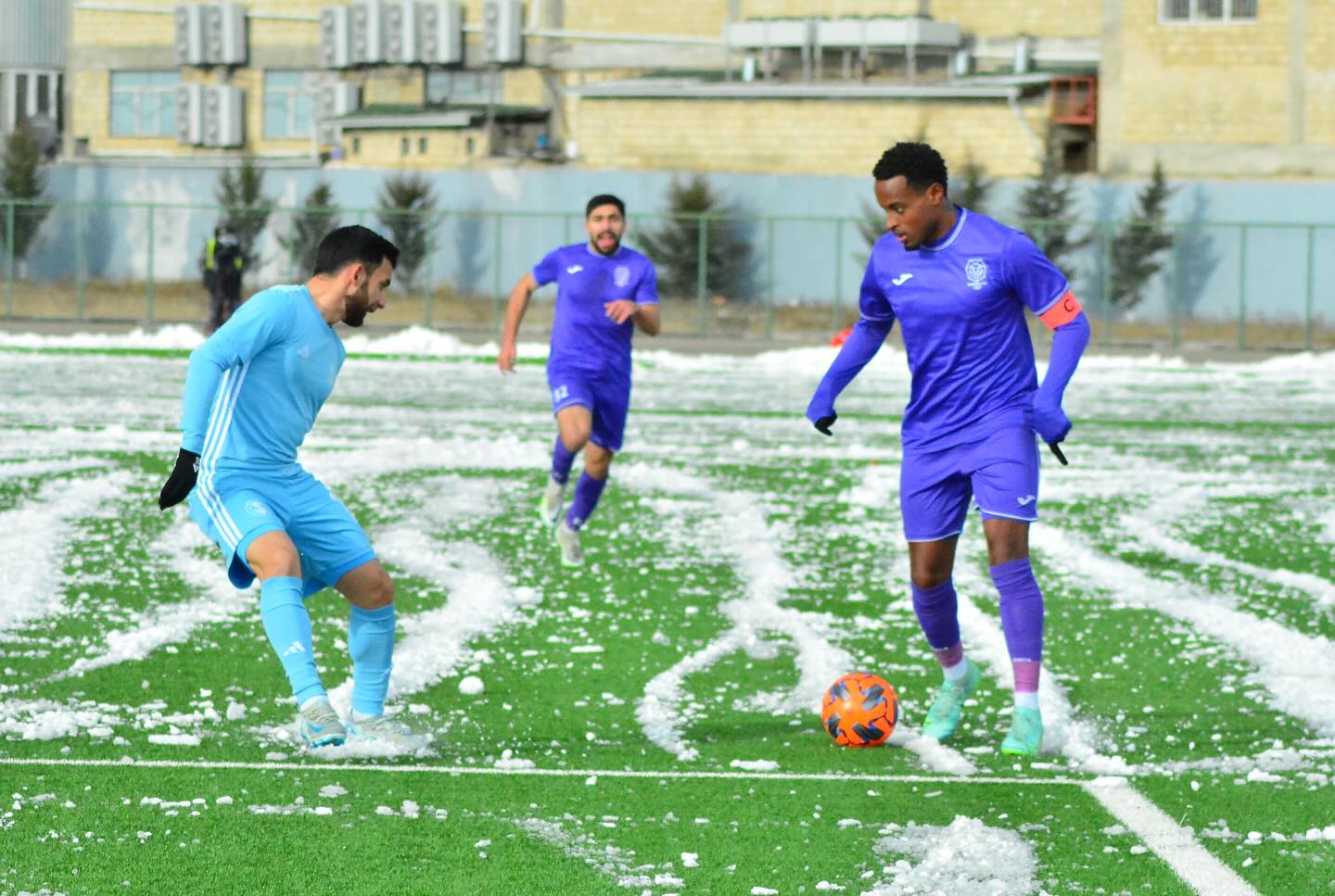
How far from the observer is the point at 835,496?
16.1 metres

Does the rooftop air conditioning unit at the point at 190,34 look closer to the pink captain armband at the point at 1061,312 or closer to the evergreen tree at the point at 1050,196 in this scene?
the evergreen tree at the point at 1050,196

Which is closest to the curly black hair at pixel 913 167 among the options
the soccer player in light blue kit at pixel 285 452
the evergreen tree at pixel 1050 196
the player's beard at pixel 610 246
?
the soccer player in light blue kit at pixel 285 452

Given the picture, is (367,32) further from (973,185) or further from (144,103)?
(973,185)

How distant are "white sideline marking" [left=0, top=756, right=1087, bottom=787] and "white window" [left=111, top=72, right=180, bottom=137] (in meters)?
63.5

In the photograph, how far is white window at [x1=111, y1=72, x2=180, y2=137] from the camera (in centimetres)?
6825

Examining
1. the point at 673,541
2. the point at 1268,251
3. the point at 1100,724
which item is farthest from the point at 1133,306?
the point at 1100,724

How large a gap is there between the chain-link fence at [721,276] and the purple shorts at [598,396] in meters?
26.3

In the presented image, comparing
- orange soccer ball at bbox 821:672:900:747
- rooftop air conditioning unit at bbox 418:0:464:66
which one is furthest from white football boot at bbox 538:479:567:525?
rooftop air conditioning unit at bbox 418:0:464:66

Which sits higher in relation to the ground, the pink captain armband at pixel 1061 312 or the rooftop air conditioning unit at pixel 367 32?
the rooftop air conditioning unit at pixel 367 32

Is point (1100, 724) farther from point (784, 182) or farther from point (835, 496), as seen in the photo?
point (784, 182)

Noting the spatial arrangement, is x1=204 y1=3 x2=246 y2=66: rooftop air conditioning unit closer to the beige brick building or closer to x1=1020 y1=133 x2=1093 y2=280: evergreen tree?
the beige brick building

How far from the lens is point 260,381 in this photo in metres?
7.14

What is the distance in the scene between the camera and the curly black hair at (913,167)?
7.62 metres

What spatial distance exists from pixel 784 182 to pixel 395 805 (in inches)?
1906
